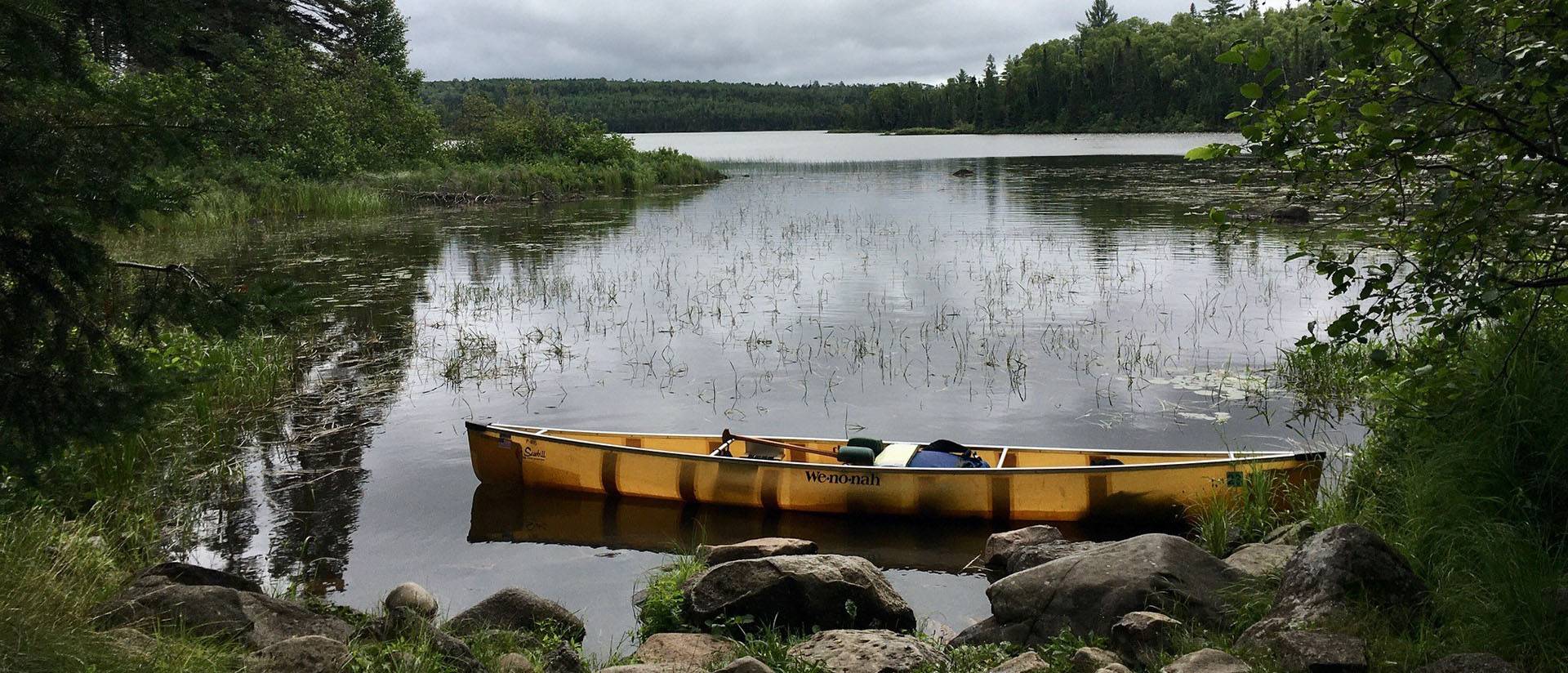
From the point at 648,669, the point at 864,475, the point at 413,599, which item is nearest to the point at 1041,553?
the point at 864,475

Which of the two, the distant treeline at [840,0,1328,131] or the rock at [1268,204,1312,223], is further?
the distant treeline at [840,0,1328,131]

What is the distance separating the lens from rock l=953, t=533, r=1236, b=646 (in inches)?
256

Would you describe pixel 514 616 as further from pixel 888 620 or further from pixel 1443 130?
pixel 1443 130

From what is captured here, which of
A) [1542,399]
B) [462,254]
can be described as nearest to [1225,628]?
[1542,399]

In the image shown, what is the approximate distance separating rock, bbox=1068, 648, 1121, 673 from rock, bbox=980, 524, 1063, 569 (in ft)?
8.55

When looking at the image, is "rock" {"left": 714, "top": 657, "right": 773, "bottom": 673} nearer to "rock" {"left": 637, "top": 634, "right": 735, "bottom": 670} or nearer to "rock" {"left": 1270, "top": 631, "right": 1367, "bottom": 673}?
"rock" {"left": 637, "top": 634, "right": 735, "bottom": 670}

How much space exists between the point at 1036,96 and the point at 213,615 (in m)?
134

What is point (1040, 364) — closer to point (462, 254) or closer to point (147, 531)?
point (147, 531)

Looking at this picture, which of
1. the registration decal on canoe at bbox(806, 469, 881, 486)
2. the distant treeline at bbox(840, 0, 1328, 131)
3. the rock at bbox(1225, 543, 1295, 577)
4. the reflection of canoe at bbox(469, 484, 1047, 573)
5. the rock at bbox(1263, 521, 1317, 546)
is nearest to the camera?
the rock at bbox(1225, 543, 1295, 577)

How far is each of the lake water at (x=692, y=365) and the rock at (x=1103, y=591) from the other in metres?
1.03

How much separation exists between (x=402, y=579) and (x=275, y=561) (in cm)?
102

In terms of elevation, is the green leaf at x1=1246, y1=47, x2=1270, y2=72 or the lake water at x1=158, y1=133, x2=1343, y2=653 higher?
the green leaf at x1=1246, y1=47, x2=1270, y2=72

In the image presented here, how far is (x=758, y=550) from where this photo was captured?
8.23 meters

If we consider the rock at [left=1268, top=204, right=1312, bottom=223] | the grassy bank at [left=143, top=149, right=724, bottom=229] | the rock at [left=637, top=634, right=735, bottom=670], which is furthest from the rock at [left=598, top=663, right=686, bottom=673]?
the rock at [left=1268, top=204, right=1312, bottom=223]
